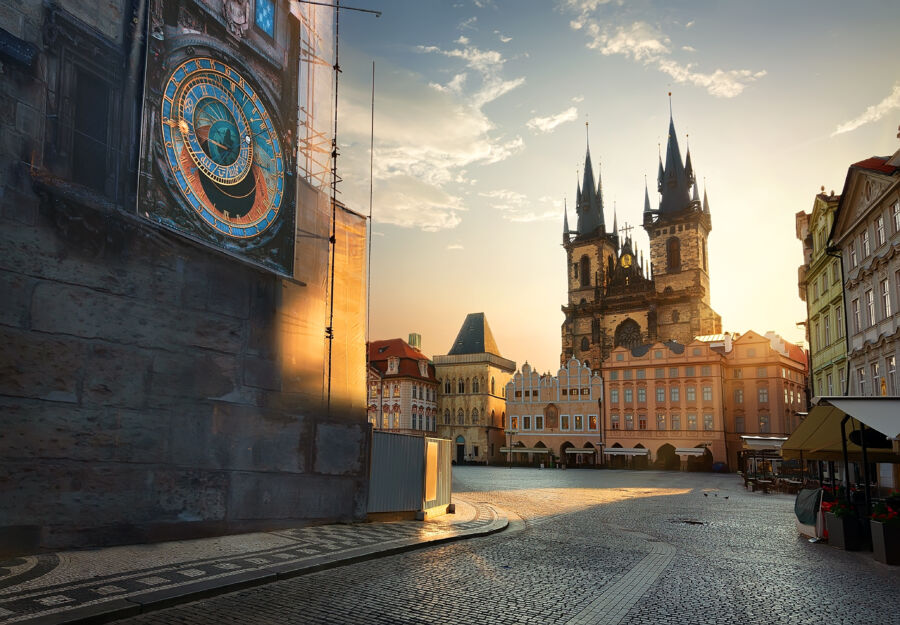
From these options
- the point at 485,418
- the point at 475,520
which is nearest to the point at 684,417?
the point at 485,418

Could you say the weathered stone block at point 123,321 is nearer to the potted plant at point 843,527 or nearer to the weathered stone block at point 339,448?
the weathered stone block at point 339,448

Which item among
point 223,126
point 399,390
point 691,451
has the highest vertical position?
point 223,126

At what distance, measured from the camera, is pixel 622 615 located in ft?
26.2

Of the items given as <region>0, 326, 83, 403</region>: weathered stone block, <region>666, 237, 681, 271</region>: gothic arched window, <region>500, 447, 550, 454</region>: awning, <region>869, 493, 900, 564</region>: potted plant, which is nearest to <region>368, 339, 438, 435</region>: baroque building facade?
<region>500, 447, 550, 454</region>: awning

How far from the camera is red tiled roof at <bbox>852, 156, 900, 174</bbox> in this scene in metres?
24.2

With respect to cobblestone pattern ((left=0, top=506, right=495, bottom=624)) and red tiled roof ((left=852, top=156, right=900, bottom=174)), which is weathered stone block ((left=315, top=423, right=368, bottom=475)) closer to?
cobblestone pattern ((left=0, top=506, right=495, bottom=624))

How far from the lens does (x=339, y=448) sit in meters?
15.3

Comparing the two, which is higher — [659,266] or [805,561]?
[659,266]

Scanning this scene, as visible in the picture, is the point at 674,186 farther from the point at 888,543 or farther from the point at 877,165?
the point at 888,543

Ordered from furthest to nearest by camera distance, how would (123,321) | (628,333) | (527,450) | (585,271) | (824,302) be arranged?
(585,271) < (628,333) < (527,450) < (824,302) < (123,321)

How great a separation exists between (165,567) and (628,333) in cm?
8031

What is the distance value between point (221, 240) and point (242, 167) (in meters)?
1.64

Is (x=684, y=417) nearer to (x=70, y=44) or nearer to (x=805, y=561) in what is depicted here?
(x=805, y=561)

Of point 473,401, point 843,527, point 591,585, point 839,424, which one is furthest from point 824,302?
point 473,401
